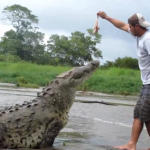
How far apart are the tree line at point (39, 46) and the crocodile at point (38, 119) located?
46214 millimetres

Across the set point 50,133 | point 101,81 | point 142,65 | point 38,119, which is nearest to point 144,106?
point 142,65

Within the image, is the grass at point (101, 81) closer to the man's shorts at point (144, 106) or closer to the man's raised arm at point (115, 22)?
the man's raised arm at point (115, 22)

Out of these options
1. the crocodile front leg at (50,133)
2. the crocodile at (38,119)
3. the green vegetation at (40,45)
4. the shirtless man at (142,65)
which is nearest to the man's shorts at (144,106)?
the shirtless man at (142,65)

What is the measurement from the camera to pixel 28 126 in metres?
5.54

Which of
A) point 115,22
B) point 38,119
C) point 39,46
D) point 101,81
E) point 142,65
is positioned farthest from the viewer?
point 39,46

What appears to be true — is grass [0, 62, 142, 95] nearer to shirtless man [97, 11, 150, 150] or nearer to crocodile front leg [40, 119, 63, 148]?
shirtless man [97, 11, 150, 150]

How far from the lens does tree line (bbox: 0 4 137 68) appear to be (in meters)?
59.2

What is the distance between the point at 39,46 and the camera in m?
60.3

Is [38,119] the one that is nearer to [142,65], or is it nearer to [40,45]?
[142,65]

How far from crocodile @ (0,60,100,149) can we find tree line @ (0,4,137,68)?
152ft

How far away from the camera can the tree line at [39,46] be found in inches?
2331

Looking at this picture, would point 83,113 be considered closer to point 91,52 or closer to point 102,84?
point 102,84

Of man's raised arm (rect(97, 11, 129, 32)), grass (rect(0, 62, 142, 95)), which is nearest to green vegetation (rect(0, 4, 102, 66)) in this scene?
grass (rect(0, 62, 142, 95))

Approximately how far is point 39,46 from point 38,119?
55.2 m
